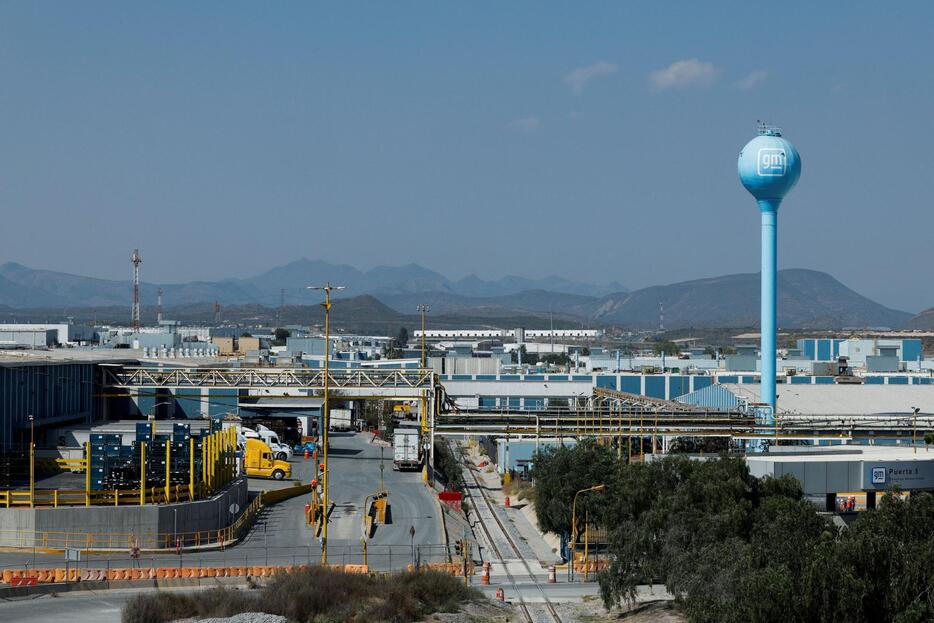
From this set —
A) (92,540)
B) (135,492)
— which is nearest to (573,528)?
(135,492)

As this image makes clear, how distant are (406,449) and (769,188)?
20.1 metres

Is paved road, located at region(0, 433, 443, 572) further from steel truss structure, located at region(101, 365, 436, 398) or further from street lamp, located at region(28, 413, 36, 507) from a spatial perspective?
steel truss structure, located at region(101, 365, 436, 398)

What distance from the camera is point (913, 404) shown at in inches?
2699

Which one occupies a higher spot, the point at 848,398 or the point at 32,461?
the point at 32,461

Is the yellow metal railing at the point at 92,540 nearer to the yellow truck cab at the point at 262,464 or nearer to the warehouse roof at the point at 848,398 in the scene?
the yellow truck cab at the point at 262,464

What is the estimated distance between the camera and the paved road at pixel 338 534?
108 feet

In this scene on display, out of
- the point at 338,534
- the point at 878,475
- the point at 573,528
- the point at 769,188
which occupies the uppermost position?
the point at 769,188

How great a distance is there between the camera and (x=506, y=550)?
40969 millimetres

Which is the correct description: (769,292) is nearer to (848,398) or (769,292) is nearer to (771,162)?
(771,162)

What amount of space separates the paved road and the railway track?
224 cm

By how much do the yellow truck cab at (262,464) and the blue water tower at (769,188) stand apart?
21571mm

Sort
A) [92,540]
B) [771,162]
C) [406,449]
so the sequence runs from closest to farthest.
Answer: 1. [92,540]
2. [406,449]
3. [771,162]

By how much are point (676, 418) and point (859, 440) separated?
7.66m

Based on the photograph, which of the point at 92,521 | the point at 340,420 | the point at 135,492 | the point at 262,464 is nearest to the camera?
the point at 92,521
